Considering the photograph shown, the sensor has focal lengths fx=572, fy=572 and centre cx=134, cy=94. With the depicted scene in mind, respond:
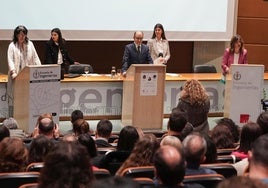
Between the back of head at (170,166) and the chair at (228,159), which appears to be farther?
the chair at (228,159)

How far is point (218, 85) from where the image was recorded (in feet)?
30.2

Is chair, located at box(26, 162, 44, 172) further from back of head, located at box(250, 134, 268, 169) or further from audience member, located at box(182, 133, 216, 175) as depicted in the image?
back of head, located at box(250, 134, 268, 169)

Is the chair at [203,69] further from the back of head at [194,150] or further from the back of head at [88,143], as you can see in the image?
the back of head at [194,150]

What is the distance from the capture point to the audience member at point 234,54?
873 cm

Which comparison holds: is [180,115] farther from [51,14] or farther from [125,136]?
[51,14]

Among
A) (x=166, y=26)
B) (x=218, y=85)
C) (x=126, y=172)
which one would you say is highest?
(x=166, y=26)

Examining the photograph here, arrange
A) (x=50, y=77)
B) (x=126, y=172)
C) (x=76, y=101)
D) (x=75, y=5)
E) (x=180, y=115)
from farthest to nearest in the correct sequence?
1. (x=75, y=5)
2. (x=76, y=101)
3. (x=50, y=77)
4. (x=180, y=115)
5. (x=126, y=172)

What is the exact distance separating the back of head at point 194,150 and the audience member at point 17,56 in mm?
4482

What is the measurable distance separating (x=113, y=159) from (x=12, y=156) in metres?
0.91

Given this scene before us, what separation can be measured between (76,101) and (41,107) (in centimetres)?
130

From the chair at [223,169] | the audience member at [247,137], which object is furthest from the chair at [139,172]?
the audience member at [247,137]

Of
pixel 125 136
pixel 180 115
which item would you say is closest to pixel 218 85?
pixel 180 115

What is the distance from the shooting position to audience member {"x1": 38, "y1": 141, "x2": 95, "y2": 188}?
9.16ft

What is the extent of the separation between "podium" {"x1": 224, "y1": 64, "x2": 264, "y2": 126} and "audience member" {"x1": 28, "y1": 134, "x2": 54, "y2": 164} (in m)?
4.64
